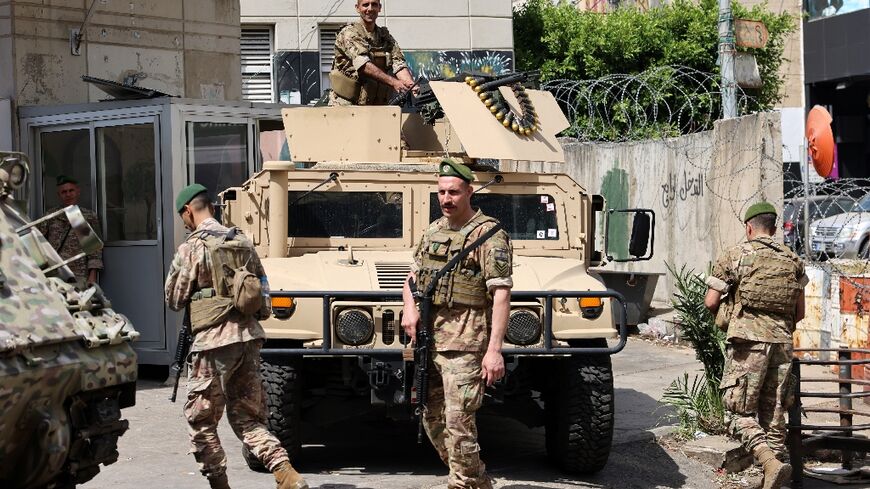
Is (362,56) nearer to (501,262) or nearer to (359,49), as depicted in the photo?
Answer: (359,49)

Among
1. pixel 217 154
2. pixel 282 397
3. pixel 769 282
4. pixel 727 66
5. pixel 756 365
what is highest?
pixel 727 66

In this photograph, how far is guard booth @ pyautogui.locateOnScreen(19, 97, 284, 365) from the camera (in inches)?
464

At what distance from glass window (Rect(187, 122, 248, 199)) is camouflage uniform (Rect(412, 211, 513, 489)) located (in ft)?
18.9

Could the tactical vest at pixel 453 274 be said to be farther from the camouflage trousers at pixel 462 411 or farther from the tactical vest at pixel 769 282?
the tactical vest at pixel 769 282

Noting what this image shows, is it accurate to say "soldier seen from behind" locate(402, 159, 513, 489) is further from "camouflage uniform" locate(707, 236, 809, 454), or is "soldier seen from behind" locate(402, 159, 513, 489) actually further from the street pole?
the street pole

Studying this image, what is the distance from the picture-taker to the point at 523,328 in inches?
306

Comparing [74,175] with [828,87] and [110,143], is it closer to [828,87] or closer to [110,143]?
[110,143]

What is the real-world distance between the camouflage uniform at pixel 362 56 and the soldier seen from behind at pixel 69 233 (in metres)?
2.68

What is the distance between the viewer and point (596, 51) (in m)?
26.0

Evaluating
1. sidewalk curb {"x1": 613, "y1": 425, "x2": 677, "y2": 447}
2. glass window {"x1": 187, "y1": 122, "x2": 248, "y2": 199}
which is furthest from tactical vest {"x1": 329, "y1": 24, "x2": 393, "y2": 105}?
sidewalk curb {"x1": 613, "y1": 425, "x2": 677, "y2": 447}

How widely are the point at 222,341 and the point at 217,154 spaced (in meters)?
5.76

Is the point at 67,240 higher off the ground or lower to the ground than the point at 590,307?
higher

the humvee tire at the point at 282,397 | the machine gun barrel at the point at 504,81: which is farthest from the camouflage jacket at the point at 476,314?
the machine gun barrel at the point at 504,81

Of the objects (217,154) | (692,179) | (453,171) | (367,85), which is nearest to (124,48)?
(217,154)
